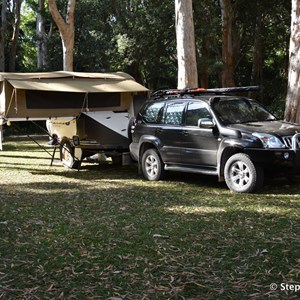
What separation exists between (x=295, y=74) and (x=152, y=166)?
3864 millimetres

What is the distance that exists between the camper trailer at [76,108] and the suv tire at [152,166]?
3.62ft

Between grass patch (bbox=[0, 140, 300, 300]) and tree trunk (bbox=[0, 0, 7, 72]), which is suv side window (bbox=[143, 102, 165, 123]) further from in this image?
tree trunk (bbox=[0, 0, 7, 72])

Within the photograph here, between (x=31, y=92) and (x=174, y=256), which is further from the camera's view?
(x=31, y=92)

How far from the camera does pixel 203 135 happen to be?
9.48 m

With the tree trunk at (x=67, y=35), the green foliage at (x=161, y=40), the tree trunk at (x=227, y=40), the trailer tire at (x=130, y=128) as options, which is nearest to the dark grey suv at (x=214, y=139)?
the trailer tire at (x=130, y=128)

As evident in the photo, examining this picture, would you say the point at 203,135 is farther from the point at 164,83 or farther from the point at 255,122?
the point at 164,83

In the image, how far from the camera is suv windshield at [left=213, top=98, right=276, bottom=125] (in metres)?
9.51

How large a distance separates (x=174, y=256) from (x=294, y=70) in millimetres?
7246

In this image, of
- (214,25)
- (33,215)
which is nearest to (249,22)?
(214,25)

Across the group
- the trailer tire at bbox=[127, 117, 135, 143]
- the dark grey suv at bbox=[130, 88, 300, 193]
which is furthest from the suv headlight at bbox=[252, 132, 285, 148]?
the trailer tire at bbox=[127, 117, 135, 143]

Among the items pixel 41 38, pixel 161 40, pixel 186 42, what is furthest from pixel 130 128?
pixel 41 38

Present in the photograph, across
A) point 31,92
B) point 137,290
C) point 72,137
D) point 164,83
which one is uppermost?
point 164,83

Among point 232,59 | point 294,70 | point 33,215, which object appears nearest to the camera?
point 33,215

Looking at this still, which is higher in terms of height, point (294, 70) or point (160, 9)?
point (160, 9)
